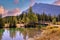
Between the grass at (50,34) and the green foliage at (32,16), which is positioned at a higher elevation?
the green foliage at (32,16)

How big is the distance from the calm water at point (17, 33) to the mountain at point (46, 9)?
1.79 ft

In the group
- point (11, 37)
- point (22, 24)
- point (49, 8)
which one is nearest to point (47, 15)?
point (49, 8)

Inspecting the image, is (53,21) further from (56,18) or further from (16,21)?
(16,21)

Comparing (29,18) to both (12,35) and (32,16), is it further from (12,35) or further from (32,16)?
(12,35)

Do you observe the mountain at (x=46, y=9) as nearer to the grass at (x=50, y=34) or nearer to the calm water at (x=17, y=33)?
the grass at (x=50, y=34)

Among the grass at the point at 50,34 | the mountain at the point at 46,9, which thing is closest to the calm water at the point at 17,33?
the grass at the point at 50,34

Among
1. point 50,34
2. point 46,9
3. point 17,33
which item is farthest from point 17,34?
point 46,9

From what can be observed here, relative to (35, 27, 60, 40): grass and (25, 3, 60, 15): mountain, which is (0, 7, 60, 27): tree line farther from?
(35, 27, 60, 40): grass

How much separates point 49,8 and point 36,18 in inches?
17.0

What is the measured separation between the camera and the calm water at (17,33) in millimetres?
3824

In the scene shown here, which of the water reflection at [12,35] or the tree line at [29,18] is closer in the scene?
the water reflection at [12,35]

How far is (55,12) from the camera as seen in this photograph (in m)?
3.99

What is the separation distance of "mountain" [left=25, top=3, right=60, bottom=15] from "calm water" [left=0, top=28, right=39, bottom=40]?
0.54 metres

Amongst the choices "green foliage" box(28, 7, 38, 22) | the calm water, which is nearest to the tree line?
"green foliage" box(28, 7, 38, 22)
